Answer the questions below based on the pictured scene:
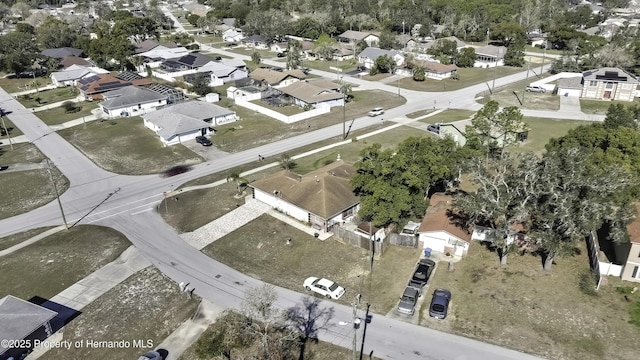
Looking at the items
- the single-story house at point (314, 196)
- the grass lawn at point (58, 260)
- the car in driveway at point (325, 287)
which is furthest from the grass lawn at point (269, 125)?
the car in driveway at point (325, 287)

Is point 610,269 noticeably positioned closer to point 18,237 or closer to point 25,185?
point 18,237

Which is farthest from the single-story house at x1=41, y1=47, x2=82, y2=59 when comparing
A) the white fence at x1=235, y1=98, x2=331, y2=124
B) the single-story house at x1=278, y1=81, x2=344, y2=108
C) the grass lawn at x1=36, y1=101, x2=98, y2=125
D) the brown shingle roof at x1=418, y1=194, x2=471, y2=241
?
the brown shingle roof at x1=418, y1=194, x2=471, y2=241

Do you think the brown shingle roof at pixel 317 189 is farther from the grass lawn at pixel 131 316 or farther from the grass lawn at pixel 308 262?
the grass lawn at pixel 131 316

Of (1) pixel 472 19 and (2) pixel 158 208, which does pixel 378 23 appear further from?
(2) pixel 158 208

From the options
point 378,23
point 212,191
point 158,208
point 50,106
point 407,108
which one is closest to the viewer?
point 158,208

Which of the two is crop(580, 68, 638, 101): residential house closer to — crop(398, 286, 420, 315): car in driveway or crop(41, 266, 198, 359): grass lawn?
crop(398, 286, 420, 315): car in driveway

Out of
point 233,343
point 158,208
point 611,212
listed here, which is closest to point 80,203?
point 158,208

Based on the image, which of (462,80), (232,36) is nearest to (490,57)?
(462,80)
